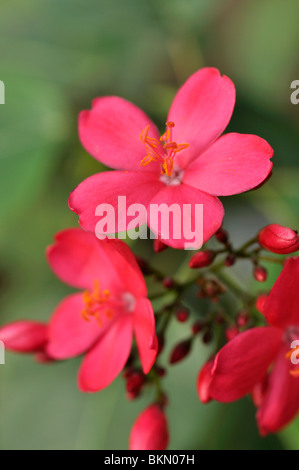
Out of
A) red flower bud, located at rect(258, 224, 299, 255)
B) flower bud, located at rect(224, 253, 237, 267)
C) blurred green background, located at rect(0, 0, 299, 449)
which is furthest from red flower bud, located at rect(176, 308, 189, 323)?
blurred green background, located at rect(0, 0, 299, 449)

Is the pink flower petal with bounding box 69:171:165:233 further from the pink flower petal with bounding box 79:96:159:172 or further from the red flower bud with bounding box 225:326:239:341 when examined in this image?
the red flower bud with bounding box 225:326:239:341

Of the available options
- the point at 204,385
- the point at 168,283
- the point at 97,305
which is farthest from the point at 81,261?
the point at 204,385

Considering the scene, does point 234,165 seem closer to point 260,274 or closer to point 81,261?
point 260,274

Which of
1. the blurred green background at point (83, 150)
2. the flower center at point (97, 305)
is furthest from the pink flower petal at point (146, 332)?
the blurred green background at point (83, 150)

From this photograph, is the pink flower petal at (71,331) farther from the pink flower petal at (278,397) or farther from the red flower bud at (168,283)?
the pink flower petal at (278,397)

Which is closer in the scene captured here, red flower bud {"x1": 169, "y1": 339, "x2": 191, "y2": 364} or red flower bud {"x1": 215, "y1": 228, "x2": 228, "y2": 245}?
red flower bud {"x1": 215, "y1": 228, "x2": 228, "y2": 245}

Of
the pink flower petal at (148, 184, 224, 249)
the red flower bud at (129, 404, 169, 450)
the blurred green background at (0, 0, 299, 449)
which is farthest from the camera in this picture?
the blurred green background at (0, 0, 299, 449)

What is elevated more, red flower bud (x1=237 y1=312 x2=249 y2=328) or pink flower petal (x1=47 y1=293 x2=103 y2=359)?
red flower bud (x1=237 y1=312 x2=249 y2=328)
